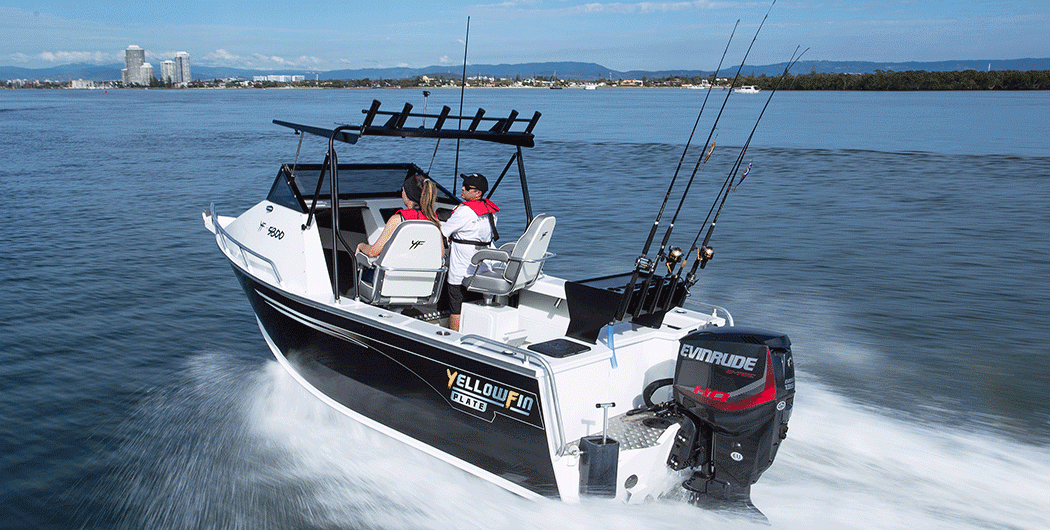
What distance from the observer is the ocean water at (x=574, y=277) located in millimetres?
4102

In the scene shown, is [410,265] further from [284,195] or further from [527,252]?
[284,195]

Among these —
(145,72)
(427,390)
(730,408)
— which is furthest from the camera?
(145,72)

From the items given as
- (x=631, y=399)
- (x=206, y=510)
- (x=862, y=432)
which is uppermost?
(x=631, y=399)

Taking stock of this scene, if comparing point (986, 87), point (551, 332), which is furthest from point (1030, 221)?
point (986, 87)

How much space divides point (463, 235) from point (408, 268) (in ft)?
1.54

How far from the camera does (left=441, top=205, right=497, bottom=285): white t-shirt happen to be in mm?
4668

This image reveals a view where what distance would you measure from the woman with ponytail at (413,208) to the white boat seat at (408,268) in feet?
0.27

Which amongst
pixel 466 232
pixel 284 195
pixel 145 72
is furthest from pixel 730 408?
pixel 145 72

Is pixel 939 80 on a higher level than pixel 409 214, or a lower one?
higher

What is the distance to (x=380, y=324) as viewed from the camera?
412 cm

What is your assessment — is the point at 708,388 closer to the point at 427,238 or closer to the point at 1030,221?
the point at 427,238

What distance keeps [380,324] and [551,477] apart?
1344 mm

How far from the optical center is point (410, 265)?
4.47 m

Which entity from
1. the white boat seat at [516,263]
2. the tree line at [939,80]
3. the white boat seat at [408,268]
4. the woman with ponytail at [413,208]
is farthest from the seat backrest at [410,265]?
the tree line at [939,80]
